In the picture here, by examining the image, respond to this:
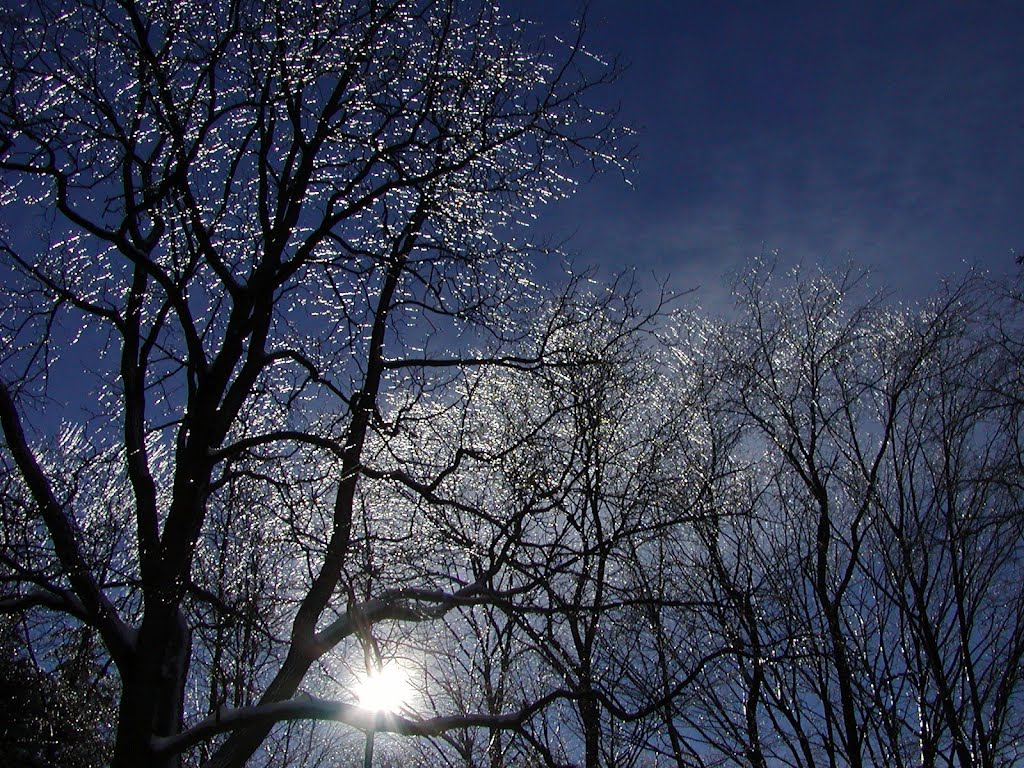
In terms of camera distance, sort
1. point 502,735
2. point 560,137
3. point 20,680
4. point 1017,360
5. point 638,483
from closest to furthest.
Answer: point 560,137 < point 638,483 < point 1017,360 < point 502,735 < point 20,680

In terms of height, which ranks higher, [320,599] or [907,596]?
[907,596]

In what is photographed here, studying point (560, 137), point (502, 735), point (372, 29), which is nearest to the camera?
point (372, 29)

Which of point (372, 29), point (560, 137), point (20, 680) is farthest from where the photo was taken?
point (20, 680)

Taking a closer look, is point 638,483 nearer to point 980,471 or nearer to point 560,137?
point 560,137

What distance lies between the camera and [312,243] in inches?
227

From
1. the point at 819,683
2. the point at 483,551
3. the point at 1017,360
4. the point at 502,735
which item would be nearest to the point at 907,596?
the point at 819,683

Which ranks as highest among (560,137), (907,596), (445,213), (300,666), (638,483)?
(560,137)

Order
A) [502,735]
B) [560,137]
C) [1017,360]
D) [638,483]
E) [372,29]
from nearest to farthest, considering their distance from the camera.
→ [372,29], [560,137], [638,483], [1017,360], [502,735]

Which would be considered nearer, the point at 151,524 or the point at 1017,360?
the point at 151,524

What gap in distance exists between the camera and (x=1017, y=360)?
25.2 ft

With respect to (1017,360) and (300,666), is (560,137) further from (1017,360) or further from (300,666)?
(1017,360)

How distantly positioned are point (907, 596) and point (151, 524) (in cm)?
683

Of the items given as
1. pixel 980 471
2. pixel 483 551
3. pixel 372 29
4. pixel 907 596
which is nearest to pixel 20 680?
pixel 483 551

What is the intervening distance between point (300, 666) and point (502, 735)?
3.13 metres
